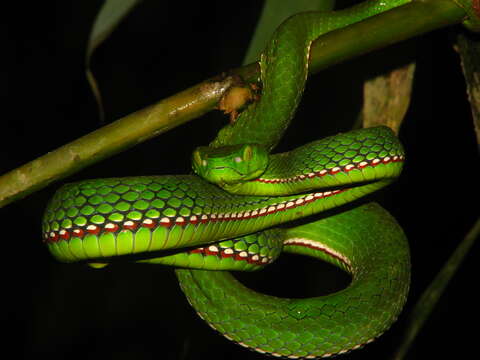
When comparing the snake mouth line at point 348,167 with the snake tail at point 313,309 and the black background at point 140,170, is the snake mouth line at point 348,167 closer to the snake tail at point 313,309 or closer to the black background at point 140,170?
the snake tail at point 313,309

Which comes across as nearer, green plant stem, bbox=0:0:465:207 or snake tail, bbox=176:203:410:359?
green plant stem, bbox=0:0:465:207

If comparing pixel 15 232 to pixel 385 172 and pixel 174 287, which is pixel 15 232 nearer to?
pixel 174 287

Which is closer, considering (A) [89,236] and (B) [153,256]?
(A) [89,236]

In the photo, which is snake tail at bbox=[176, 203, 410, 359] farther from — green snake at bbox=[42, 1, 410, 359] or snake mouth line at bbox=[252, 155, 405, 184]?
snake mouth line at bbox=[252, 155, 405, 184]

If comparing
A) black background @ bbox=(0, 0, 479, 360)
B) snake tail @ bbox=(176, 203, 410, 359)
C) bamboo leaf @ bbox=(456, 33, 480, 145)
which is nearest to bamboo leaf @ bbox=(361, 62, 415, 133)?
bamboo leaf @ bbox=(456, 33, 480, 145)

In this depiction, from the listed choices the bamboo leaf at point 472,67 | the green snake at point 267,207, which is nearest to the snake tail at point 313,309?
the green snake at point 267,207

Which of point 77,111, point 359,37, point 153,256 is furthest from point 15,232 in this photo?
point 359,37

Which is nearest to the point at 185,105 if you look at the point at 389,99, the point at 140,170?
the point at 389,99
